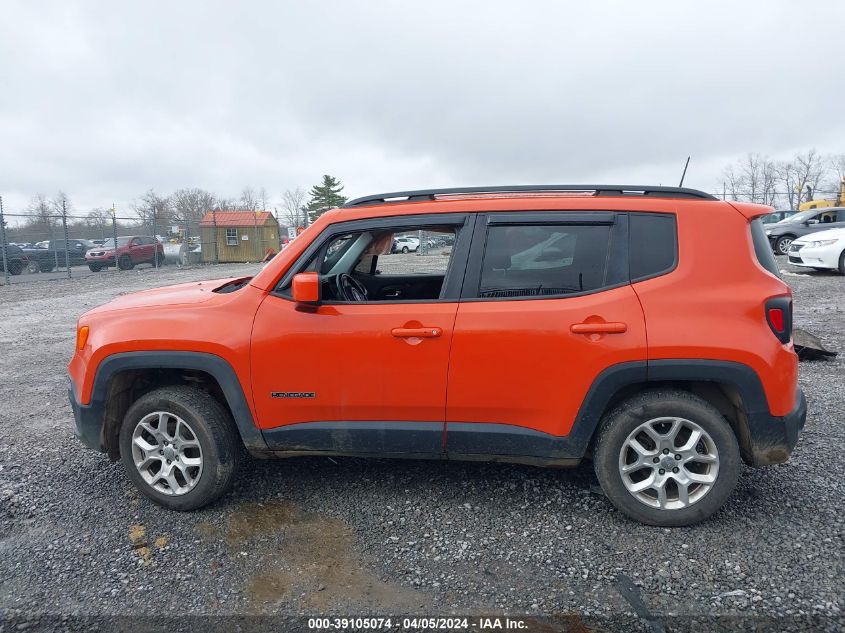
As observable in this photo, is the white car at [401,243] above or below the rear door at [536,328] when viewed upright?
above

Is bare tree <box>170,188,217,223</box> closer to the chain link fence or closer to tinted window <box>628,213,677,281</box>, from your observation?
the chain link fence

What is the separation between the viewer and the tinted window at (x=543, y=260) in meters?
3.12

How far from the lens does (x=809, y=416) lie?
4684 mm

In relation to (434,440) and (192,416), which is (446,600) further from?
(192,416)

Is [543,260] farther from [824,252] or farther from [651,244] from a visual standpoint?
[824,252]

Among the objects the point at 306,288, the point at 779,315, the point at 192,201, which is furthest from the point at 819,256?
the point at 192,201

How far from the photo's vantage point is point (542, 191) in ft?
11.3

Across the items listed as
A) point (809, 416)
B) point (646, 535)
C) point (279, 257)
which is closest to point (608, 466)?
point (646, 535)

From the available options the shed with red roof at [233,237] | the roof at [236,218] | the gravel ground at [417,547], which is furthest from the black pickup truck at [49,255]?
the gravel ground at [417,547]

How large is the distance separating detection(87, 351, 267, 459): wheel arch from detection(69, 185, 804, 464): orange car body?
0.02 m

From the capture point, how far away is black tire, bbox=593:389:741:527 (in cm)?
298

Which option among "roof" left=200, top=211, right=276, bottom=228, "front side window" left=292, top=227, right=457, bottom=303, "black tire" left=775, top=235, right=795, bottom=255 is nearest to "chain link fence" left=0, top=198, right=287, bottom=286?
"roof" left=200, top=211, right=276, bottom=228

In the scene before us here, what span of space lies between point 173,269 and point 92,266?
120 inches

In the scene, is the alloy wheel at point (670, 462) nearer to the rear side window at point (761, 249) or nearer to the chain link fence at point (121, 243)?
the rear side window at point (761, 249)
